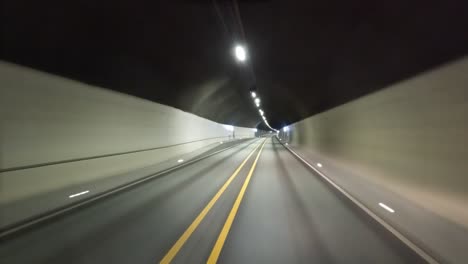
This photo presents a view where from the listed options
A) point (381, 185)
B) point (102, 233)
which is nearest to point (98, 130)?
point (102, 233)

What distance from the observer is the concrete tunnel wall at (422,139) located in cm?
697

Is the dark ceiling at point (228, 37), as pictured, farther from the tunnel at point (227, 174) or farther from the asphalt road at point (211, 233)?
the asphalt road at point (211, 233)

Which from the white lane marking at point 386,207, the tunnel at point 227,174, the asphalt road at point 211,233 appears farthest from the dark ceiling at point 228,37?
the asphalt road at point 211,233

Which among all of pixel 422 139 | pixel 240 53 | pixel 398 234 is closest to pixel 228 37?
pixel 240 53

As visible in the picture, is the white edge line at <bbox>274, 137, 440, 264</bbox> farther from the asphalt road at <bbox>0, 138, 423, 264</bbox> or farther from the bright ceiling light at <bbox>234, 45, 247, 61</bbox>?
the bright ceiling light at <bbox>234, 45, 247, 61</bbox>

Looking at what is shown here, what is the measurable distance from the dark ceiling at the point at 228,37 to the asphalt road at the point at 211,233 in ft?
13.4

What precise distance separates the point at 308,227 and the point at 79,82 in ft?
29.1

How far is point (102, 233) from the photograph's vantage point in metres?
6.52

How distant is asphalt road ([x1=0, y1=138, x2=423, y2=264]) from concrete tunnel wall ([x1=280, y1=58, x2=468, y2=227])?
1724 millimetres

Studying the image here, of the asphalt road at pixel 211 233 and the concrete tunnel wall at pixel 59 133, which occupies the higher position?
the concrete tunnel wall at pixel 59 133

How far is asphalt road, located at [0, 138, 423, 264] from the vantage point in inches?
207

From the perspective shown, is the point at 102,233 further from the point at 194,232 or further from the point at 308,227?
the point at 308,227

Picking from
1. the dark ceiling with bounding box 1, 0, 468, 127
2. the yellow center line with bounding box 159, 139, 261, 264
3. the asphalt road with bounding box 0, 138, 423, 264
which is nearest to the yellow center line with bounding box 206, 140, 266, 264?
the asphalt road with bounding box 0, 138, 423, 264

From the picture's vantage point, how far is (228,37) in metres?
13.5
